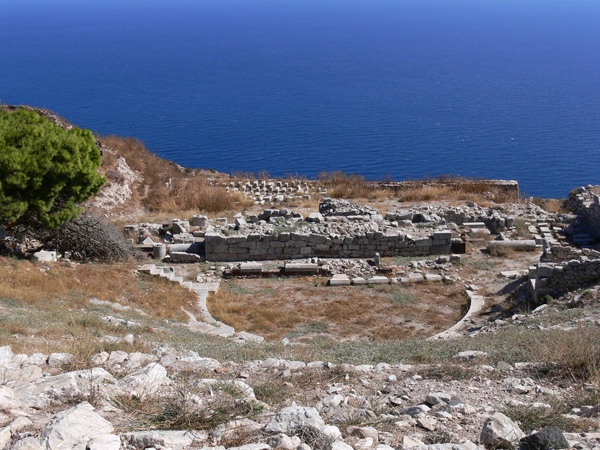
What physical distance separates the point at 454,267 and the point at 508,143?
41.5 m

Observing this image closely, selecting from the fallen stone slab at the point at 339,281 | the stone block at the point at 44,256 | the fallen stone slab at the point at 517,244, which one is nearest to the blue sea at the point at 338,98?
the fallen stone slab at the point at 517,244

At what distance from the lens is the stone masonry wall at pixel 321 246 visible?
1767 centimetres

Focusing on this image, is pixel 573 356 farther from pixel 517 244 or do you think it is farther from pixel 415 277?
pixel 517 244

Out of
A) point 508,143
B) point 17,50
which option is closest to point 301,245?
point 508,143

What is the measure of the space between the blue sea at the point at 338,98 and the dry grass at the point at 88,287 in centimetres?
3020

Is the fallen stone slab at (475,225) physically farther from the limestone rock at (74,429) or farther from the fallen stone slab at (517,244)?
the limestone rock at (74,429)

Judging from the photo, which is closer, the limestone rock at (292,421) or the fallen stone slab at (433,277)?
the limestone rock at (292,421)

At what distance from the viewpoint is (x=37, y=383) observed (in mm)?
5785

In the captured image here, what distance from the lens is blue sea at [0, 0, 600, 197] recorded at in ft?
162

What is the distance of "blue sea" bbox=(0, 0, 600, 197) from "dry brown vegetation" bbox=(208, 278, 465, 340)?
28.8 meters

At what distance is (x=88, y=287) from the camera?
42.3 feet

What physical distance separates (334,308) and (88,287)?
247 inches

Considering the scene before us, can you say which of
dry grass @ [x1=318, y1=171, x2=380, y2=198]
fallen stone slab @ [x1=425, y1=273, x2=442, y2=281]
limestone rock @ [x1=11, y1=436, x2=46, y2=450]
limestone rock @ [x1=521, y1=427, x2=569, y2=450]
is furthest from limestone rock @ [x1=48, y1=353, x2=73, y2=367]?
dry grass @ [x1=318, y1=171, x2=380, y2=198]

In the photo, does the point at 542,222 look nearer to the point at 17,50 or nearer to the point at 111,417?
the point at 111,417
